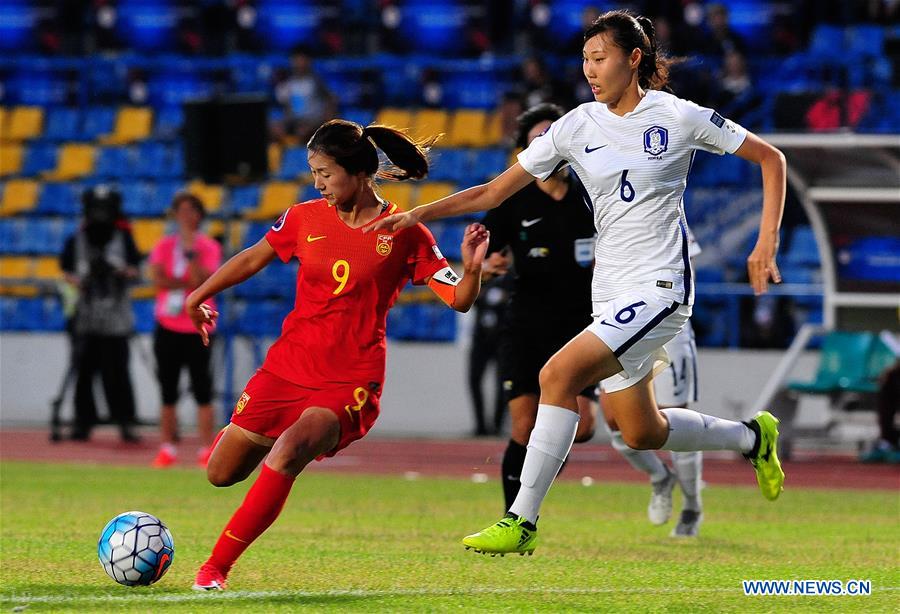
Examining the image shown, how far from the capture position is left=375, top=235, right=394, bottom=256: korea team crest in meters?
7.10

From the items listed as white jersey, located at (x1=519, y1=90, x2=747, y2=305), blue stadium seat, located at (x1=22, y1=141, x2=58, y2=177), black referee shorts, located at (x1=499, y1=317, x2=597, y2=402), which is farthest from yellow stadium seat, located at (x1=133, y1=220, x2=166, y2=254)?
white jersey, located at (x1=519, y1=90, x2=747, y2=305)

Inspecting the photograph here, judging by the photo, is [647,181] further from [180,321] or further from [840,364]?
[840,364]

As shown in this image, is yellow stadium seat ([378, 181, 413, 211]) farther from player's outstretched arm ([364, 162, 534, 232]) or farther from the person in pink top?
player's outstretched arm ([364, 162, 534, 232])

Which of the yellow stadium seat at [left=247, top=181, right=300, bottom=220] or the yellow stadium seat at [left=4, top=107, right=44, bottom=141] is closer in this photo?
the yellow stadium seat at [left=247, top=181, right=300, bottom=220]

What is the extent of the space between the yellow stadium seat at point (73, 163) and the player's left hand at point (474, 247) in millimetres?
19454

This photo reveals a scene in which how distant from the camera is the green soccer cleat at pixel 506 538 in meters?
6.62

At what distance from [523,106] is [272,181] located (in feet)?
13.9

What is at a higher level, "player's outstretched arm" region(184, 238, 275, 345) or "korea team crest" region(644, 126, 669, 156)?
"korea team crest" region(644, 126, 669, 156)

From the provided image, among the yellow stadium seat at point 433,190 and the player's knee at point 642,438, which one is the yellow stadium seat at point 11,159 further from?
the player's knee at point 642,438

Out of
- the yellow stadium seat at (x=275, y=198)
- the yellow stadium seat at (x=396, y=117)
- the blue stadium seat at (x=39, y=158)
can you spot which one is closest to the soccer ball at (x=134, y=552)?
the yellow stadium seat at (x=275, y=198)

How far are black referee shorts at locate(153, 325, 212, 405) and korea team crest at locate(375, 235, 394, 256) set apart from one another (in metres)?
7.58

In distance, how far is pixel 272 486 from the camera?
22.0 ft

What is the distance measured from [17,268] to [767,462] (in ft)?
59.7

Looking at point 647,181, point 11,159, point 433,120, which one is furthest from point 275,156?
point 647,181
